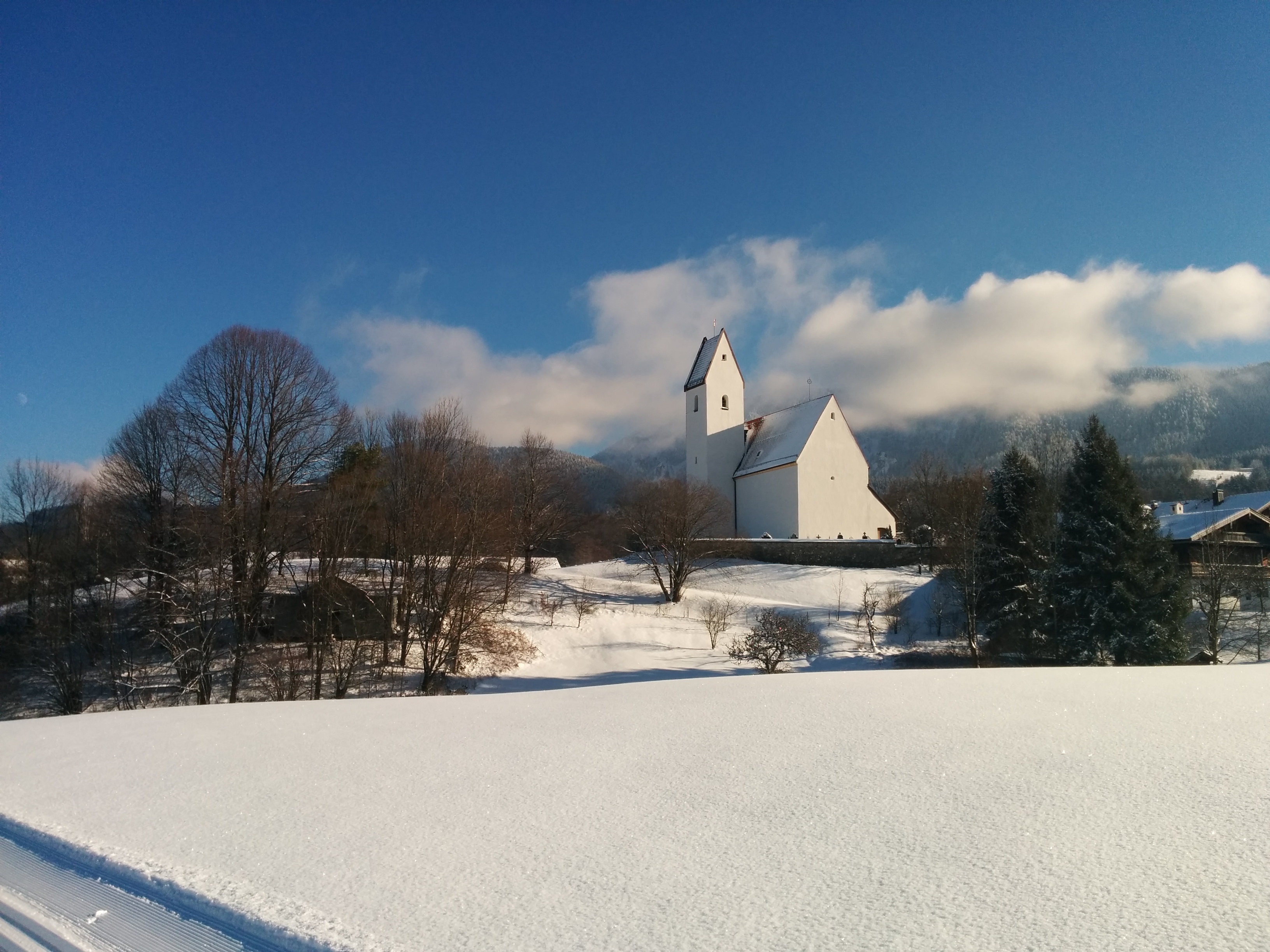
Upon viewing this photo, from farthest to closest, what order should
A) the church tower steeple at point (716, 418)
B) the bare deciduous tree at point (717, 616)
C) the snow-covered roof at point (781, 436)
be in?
1. the church tower steeple at point (716, 418)
2. the snow-covered roof at point (781, 436)
3. the bare deciduous tree at point (717, 616)

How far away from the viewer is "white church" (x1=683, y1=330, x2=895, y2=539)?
41531mm

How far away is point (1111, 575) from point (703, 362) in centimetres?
3317

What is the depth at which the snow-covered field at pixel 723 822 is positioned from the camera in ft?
10.00

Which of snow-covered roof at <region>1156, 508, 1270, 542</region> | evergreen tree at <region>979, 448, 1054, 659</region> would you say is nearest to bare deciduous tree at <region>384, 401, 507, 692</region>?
evergreen tree at <region>979, 448, 1054, 659</region>

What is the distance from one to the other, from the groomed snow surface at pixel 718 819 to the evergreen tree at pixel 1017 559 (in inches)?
556

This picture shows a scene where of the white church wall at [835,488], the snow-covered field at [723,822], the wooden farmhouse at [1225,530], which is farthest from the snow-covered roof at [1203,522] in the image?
the snow-covered field at [723,822]

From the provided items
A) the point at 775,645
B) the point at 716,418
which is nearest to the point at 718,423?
the point at 716,418

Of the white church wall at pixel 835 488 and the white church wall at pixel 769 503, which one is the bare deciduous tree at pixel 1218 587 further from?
the white church wall at pixel 769 503

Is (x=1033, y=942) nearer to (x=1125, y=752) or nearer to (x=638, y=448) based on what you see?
(x=1125, y=752)

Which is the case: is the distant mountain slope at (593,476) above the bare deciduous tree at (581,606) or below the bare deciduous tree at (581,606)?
above

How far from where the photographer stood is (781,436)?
44.7m

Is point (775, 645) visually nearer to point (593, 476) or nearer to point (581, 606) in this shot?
Result: point (581, 606)

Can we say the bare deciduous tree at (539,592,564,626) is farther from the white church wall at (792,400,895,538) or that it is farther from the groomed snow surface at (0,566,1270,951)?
the groomed snow surface at (0,566,1270,951)

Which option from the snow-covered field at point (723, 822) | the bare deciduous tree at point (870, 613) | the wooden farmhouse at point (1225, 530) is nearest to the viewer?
the snow-covered field at point (723, 822)
